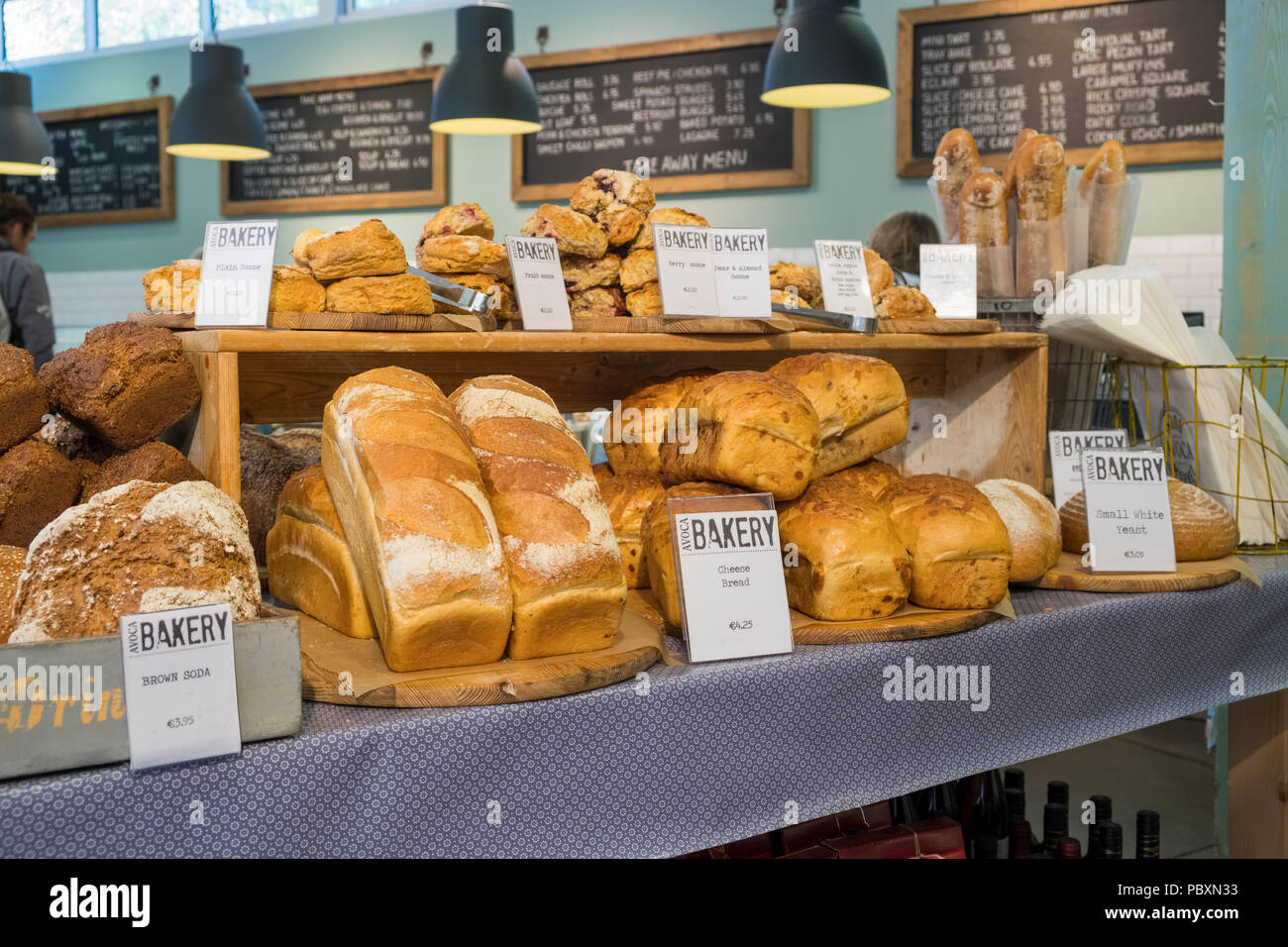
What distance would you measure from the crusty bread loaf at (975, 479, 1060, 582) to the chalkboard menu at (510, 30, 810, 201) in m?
3.57

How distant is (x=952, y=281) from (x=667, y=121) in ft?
11.7

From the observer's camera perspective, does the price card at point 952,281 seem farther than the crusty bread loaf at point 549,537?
Yes

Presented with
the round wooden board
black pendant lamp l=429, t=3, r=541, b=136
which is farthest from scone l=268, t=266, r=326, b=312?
black pendant lamp l=429, t=3, r=541, b=136

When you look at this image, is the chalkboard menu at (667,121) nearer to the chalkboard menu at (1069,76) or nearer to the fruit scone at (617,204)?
the chalkboard menu at (1069,76)

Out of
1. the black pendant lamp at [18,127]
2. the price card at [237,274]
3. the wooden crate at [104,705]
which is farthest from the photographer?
the black pendant lamp at [18,127]

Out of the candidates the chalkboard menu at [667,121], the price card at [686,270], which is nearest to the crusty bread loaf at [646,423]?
the price card at [686,270]

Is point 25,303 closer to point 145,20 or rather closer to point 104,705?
point 145,20

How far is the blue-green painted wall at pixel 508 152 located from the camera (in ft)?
16.9

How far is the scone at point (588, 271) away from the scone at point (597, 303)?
0.04ft

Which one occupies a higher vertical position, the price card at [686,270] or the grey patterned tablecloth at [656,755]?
the price card at [686,270]

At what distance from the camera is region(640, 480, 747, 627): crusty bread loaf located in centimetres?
161
